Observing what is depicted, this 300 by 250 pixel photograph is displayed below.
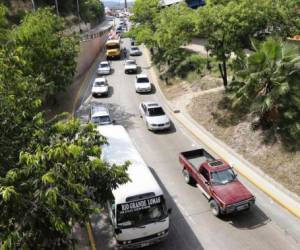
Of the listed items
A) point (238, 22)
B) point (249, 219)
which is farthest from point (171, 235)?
point (238, 22)

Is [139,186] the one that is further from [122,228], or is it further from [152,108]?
[152,108]

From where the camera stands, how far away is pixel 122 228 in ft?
42.4

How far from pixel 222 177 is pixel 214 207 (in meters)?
1.41

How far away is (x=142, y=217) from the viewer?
13.2m

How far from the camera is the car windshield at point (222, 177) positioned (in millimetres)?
16094

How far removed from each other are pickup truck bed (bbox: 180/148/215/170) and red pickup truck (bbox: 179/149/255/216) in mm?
465

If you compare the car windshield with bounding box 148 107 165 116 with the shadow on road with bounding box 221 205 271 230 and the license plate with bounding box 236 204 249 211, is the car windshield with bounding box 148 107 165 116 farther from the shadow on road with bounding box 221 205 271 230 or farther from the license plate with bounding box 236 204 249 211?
the license plate with bounding box 236 204 249 211

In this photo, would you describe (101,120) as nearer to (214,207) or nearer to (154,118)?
(154,118)

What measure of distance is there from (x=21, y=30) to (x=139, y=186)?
46.5ft

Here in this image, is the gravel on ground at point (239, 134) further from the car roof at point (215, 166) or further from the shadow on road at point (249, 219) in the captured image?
the car roof at point (215, 166)

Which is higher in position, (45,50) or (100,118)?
(45,50)

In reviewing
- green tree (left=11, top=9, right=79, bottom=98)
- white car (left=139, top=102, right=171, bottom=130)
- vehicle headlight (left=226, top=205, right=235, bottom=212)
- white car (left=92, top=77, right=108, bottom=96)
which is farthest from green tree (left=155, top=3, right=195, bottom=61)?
vehicle headlight (left=226, top=205, right=235, bottom=212)

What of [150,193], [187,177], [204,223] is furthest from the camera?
[187,177]

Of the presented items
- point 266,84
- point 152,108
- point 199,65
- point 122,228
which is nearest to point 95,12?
point 199,65
